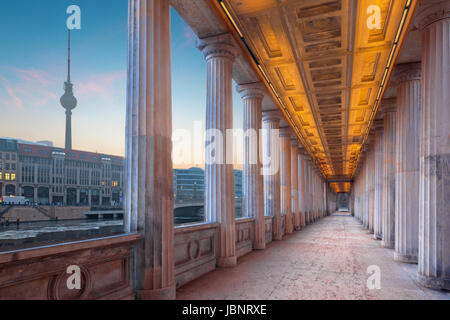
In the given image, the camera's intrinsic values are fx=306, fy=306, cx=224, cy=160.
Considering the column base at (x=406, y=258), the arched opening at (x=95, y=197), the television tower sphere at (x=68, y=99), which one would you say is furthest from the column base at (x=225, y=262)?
the television tower sphere at (x=68, y=99)

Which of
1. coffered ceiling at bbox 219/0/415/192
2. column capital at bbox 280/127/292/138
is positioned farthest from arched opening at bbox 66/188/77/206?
coffered ceiling at bbox 219/0/415/192

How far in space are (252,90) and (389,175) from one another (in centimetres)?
718

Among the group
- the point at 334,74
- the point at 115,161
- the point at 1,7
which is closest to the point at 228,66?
the point at 334,74

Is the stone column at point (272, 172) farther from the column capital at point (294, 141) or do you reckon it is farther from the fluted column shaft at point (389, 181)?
the column capital at point (294, 141)

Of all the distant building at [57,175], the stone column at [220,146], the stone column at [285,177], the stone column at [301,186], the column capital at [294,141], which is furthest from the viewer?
the distant building at [57,175]

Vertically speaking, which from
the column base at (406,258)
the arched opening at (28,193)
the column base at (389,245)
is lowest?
the arched opening at (28,193)

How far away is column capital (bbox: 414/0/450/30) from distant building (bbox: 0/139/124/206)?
81.3m

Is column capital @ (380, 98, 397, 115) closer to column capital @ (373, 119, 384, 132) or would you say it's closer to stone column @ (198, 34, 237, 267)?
column capital @ (373, 119, 384, 132)

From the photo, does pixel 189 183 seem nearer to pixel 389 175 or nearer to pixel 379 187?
pixel 379 187

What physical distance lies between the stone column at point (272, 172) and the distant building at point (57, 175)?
7241 centimetres

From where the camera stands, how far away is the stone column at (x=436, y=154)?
6695mm
